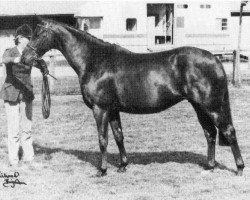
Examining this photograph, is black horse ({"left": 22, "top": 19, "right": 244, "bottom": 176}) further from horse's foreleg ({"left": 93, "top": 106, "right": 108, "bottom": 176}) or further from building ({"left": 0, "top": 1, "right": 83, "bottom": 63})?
building ({"left": 0, "top": 1, "right": 83, "bottom": 63})

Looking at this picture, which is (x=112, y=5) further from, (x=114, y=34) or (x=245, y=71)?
(x=245, y=71)

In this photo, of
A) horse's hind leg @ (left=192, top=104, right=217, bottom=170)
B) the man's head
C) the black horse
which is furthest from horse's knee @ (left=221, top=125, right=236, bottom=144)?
the man's head

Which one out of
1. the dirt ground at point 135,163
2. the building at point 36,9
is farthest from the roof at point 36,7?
the dirt ground at point 135,163

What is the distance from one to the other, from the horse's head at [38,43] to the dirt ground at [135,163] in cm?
178

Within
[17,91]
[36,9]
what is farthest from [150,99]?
[36,9]

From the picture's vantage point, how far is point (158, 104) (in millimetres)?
6785

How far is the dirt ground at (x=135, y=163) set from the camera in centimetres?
604

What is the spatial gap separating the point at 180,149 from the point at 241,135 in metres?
1.72

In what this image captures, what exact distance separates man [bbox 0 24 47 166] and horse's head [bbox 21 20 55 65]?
23 cm

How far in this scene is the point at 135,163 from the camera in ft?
25.0

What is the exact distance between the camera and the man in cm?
722

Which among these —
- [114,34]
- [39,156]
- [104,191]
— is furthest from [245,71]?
[104,191]

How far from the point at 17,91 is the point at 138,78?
1.97m

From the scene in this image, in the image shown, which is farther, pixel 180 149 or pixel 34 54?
pixel 180 149
